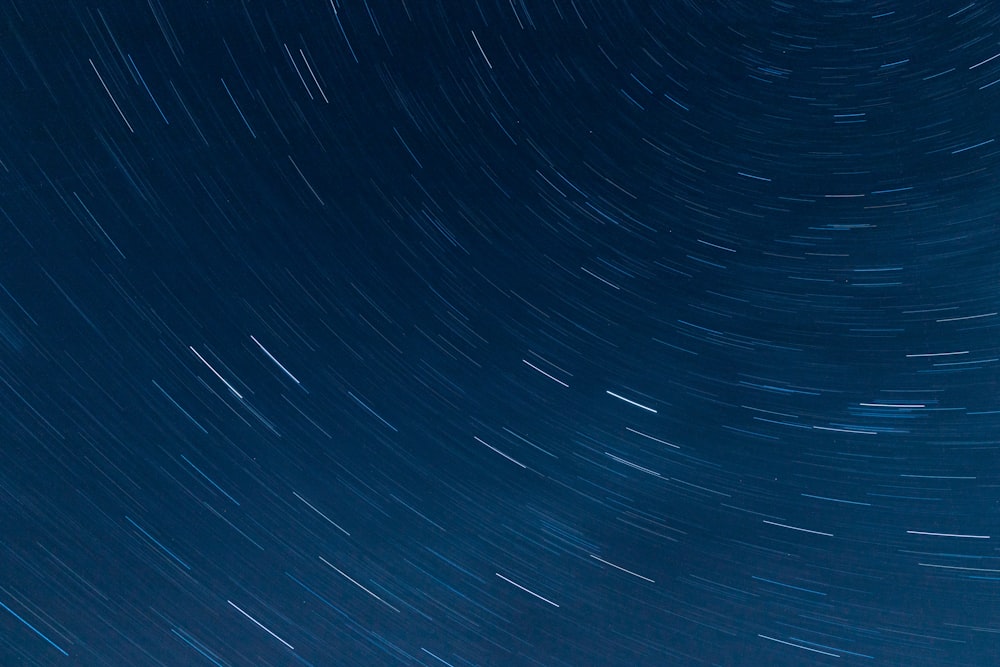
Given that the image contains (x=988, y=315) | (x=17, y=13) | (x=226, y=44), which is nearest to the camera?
(x=17, y=13)

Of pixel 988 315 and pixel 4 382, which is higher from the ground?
→ pixel 988 315

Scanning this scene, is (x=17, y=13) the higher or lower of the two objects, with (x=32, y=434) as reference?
higher

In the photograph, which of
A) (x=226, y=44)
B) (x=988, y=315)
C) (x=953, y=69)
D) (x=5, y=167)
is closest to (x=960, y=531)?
(x=988, y=315)

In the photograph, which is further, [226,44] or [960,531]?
[960,531]

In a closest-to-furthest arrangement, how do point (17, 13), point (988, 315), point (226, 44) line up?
point (17, 13) < point (226, 44) < point (988, 315)

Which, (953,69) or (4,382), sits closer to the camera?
(4,382)

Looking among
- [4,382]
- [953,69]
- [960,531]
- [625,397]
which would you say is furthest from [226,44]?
[960,531]

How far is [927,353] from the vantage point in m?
6.00

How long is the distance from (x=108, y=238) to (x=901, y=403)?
214 inches

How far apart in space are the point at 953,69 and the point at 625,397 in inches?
124

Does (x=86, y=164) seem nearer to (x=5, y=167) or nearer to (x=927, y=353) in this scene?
(x=5, y=167)

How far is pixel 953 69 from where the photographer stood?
5871 mm

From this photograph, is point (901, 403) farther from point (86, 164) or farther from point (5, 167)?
point (5, 167)

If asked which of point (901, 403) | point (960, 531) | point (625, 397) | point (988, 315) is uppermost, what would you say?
point (988, 315)
